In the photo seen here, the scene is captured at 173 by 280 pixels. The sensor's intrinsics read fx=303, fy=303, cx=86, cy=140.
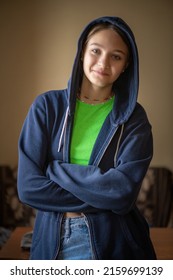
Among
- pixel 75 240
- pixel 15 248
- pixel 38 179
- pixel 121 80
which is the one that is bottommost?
pixel 15 248

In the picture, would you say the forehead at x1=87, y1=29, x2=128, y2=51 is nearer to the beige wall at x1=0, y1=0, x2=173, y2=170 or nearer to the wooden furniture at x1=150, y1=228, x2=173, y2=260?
the beige wall at x1=0, y1=0, x2=173, y2=170

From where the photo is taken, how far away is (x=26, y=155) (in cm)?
61

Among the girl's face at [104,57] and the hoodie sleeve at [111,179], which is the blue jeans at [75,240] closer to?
the hoodie sleeve at [111,179]

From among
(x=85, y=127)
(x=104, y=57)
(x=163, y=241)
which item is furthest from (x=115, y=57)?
(x=163, y=241)

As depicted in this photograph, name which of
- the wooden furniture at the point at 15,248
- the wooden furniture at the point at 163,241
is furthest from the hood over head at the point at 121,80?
the wooden furniture at the point at 15,248

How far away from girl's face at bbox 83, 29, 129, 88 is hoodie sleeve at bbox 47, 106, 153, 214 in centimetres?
14

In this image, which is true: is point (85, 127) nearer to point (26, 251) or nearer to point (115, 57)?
Result: point (115, 57)

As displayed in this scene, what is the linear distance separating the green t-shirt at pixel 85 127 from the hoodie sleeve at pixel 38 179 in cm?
6

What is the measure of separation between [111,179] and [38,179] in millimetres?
144

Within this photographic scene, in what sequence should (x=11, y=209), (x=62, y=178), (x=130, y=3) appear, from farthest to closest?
(x=11, y=209), (x=130, y=3), (x=62, y=178)

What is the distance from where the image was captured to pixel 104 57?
2.01 ft
